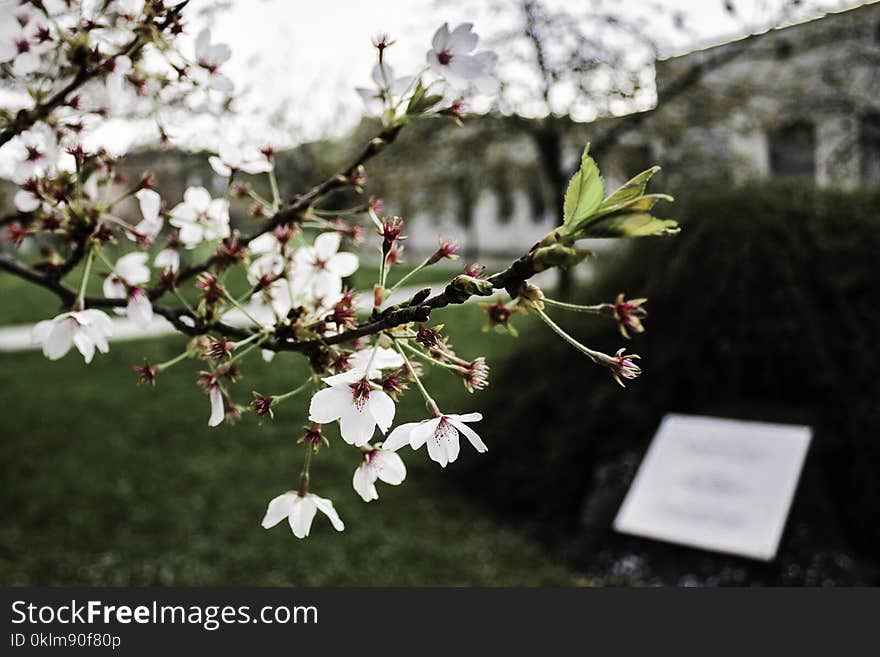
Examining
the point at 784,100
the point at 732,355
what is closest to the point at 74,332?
the point at 732,355

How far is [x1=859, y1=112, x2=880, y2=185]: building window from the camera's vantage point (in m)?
7.52

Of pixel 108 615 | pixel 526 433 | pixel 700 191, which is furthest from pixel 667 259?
pixel 108 615

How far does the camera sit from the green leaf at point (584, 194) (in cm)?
69

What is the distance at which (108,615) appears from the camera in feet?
7.64

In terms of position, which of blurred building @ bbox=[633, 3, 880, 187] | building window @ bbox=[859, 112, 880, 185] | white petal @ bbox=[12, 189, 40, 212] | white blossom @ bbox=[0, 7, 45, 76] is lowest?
white petal @ bbox=[12, 189, 40, 212]

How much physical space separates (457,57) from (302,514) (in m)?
0.56

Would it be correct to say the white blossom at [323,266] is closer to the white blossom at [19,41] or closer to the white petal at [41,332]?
the white petal at [41,332]

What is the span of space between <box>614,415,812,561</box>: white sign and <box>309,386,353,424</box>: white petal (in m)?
3.19

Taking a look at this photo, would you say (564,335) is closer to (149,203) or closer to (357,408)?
(357,408)

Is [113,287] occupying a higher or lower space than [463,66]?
lower

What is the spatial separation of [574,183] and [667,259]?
13.7ft

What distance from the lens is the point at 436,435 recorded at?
86 cm

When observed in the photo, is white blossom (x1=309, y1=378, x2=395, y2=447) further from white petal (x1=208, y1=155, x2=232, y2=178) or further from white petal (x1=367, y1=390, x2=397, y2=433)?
white petal (x1=208, y1=155, x2=232, y2=178)

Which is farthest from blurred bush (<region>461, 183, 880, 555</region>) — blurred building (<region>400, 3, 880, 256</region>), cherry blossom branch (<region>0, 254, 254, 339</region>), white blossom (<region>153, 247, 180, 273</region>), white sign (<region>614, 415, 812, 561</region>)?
cherry blossom branch (<region>0, 254, 254, 339</region>)
